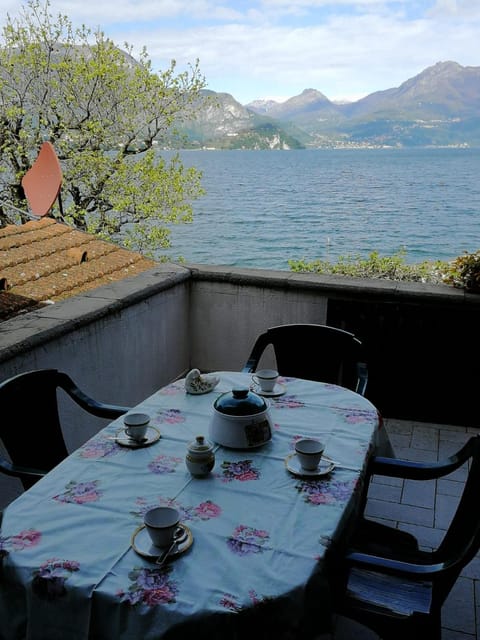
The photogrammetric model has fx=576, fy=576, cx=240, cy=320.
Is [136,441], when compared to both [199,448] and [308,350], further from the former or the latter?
[308,350]

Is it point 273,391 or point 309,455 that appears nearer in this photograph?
point 309,455

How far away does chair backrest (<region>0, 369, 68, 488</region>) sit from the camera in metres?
2.13

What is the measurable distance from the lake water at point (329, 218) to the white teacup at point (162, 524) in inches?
651

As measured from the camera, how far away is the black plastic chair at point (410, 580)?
5.13 feet

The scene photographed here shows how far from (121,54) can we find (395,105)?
163 meters

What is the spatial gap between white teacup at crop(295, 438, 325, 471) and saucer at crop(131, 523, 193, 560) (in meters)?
0.46

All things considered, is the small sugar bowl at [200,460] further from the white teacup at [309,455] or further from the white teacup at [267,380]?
the white teacup at [267,380]

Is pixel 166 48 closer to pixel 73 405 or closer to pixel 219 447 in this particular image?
pixel 73 405

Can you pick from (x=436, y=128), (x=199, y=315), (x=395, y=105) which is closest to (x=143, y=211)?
(x=199, y=315)

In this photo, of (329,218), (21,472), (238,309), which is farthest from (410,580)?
(329,218)

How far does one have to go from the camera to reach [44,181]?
6.05 meters

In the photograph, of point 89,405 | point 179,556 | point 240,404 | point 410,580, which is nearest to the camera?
point 179,556

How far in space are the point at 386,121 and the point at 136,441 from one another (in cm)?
14961

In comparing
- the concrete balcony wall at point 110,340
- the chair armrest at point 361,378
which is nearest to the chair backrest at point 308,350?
the chair armrest at point 361,378
